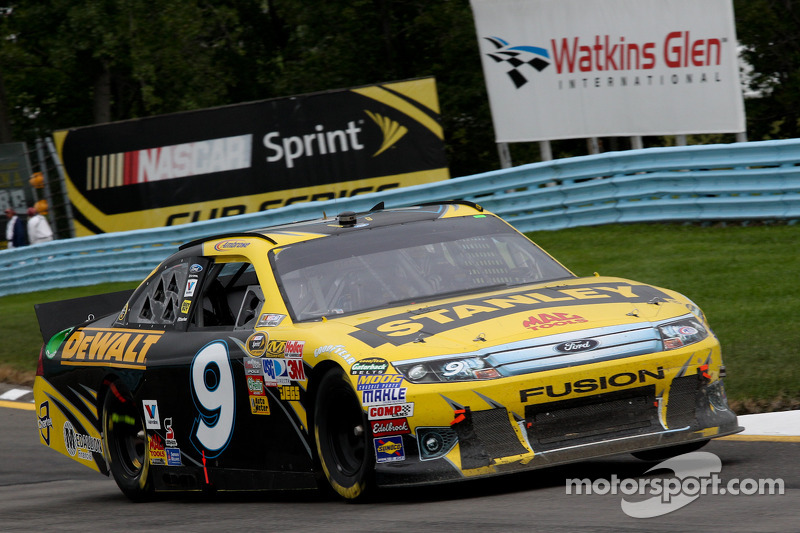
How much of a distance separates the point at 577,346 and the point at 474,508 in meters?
0.83

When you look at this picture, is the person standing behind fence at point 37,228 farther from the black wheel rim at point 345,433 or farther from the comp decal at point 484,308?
the black wheel rim at point 345,433

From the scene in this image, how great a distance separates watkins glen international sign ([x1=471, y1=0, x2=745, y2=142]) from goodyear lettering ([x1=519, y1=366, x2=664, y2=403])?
10.5 meters

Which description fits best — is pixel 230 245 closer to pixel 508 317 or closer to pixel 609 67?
pixel 508 317

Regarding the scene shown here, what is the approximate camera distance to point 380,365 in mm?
5270

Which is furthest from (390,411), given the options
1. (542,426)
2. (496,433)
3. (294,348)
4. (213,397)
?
(213,397)

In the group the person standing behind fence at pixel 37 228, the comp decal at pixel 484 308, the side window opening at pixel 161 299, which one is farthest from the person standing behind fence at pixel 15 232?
the comp decal at pixel 484 308

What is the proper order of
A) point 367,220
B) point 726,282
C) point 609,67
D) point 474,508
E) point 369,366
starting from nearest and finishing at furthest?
1. point 474,508
2. point 369,366
3. point 367,220
4. point 726,282
5. point 609,67

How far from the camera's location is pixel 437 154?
788 inches

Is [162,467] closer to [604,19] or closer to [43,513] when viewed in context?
[43,513]

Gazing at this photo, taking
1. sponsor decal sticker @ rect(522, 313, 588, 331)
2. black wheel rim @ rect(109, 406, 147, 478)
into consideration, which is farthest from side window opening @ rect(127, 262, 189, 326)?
sponsor decal sticker @ rect(522, 313, 588, 331)

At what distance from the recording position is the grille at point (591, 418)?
519cm

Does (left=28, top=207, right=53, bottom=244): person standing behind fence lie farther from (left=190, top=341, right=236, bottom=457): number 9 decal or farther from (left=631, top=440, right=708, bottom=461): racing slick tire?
(left=631, top=440, right=708, bottom=461): racing slick tire

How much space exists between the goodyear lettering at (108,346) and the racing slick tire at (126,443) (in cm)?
19

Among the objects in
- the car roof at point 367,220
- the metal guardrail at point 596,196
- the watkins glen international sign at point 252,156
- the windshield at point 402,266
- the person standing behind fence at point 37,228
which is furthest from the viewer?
the person standing behind fence at point 37,228
